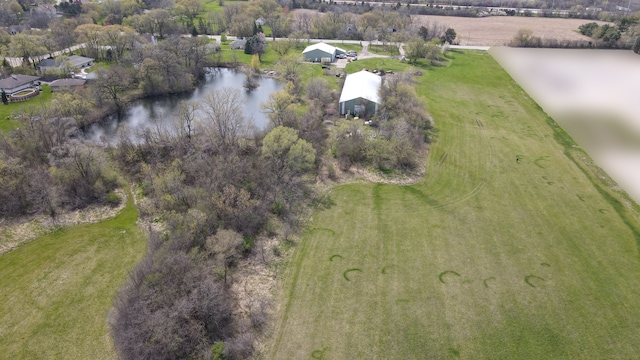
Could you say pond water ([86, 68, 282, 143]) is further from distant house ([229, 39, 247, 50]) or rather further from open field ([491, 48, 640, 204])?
open field ([491, 48, 640, 204])

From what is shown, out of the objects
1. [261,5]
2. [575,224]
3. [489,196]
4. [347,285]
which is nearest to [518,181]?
[489,196]

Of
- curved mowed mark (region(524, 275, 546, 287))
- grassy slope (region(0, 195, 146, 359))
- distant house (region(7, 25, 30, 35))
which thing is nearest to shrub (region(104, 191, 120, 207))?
grassy slope (region(0, 195, 146, 359))

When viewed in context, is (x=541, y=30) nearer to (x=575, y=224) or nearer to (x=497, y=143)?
(x=497, y=143)

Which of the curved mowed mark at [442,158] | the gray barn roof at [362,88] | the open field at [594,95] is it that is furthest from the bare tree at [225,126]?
the open field at [594,95]

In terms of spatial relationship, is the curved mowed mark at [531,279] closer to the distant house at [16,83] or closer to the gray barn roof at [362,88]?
the gray barn roof at [362,88]

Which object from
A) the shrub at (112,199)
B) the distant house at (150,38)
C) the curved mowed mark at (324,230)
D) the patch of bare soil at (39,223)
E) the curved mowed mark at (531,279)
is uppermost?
the distant house at (150,38)

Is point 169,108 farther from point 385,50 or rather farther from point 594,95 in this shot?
point 594,95
